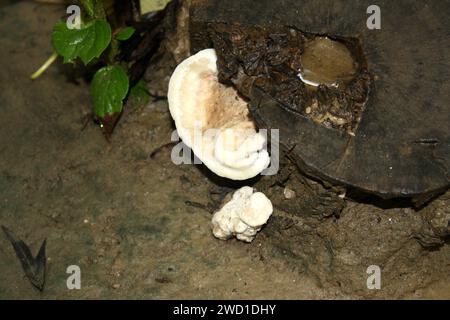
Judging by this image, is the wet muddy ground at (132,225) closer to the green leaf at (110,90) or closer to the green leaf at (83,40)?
the green leaf at (110,90)

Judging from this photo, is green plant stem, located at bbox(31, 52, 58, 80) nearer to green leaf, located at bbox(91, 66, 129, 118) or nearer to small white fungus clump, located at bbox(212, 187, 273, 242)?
green leaf, located at bbox(91, 66, 129, 118)

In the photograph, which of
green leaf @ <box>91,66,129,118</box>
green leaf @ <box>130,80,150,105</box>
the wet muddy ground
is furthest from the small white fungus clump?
green leaf @ <box>130,80,150,105</box>

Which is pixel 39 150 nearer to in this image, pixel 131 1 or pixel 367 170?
pixel 131 1

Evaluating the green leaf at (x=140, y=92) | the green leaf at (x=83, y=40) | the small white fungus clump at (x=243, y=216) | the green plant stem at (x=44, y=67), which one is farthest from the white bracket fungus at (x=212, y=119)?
the green plant stem at (x=44, y=67)

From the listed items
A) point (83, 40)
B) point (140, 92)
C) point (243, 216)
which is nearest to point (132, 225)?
point (243, 216)

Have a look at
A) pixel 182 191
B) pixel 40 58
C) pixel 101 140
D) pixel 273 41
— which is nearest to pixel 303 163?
pixel 273 41

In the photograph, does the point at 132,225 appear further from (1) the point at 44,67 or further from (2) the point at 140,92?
(1) the point at 44,67
